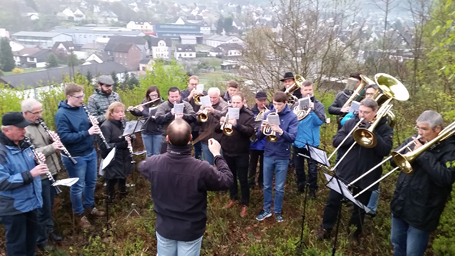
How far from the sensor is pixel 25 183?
3.25 metres

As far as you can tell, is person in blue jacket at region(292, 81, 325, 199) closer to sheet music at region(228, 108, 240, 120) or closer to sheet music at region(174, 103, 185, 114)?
sheet music at region(228, 108, 240, 120)

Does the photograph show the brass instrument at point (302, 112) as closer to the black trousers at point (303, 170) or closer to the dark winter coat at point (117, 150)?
the black trousers at point (303, 170)

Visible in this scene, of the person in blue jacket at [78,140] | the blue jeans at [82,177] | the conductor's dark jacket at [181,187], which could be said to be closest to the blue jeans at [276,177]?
the conductor's dark jacket at [181,187]

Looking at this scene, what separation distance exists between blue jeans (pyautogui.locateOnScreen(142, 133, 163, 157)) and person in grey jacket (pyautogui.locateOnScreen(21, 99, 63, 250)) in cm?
205

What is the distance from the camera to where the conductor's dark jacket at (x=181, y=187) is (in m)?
2.66

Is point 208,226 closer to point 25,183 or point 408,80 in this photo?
point 25,183

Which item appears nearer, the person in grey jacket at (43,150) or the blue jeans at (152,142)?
the person in grey jacket at (43,150)

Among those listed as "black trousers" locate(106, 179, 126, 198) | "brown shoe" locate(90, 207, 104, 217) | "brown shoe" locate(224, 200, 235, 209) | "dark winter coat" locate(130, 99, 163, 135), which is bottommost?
"brown shoe" locate(90, 207, 104, 217)

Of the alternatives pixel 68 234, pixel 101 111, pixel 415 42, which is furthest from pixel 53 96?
pixel 415 42

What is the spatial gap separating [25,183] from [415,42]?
14.3 metres

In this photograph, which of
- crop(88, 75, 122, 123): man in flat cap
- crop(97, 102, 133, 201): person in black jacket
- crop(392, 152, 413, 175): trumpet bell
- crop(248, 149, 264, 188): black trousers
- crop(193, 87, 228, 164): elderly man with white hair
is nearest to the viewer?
crop(392, 152, 413, 175): trumpet bell

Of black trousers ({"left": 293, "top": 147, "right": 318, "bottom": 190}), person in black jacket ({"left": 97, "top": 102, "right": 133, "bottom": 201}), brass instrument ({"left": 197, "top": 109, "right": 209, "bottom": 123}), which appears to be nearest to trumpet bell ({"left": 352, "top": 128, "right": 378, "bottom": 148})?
black trousers ({"left": 293, "top": 147, "right": 318, "bottom": 190})

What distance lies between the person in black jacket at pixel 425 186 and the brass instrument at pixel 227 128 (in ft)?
7.77

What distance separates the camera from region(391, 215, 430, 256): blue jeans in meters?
3.23
